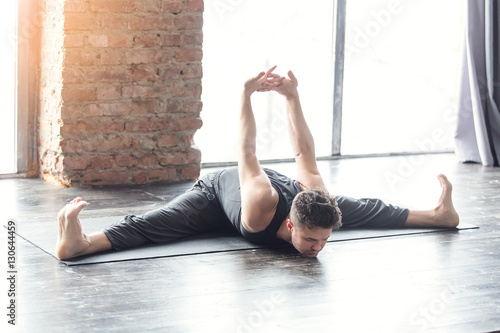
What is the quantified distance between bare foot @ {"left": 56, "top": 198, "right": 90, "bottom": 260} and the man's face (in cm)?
82

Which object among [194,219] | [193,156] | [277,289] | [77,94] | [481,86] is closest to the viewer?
[277,289]

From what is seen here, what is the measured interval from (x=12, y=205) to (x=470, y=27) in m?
3.52

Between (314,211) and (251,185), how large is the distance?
1.02ft

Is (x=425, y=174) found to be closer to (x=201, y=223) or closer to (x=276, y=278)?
(x=201, y=223)

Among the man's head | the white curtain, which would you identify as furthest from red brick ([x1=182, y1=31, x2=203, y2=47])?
the white curtain

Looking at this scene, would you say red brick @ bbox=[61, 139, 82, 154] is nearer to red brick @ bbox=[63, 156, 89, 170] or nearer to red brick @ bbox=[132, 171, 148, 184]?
red brick @ bbox=[63, 156, 89, 170]

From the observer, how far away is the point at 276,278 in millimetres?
2705

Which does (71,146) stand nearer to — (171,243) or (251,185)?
(171,243)

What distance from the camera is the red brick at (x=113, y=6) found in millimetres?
4125

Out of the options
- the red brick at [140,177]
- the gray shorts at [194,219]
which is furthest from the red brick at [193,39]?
the gray shorts at [194,219]

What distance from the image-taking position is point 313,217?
2.76 m

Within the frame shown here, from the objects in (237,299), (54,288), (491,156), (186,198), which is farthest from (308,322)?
(491,156)

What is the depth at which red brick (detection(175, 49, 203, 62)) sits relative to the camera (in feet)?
14.4

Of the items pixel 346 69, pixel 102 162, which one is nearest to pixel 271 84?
pixel 102 162
